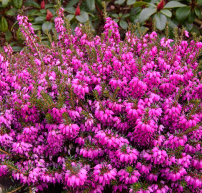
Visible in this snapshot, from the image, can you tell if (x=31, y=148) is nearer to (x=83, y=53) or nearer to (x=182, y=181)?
(x=83, y=53)

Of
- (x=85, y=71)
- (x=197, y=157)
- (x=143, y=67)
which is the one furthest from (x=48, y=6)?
(x=197, y=157)

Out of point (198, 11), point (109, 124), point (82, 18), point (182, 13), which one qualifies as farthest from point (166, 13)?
point (109, 124)

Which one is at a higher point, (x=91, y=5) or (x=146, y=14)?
(x=91, y=5)

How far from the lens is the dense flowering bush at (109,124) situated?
4.69ft

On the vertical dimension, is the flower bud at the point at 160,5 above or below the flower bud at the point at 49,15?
above

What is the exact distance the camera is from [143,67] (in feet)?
5.19

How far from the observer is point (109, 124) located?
1.62m

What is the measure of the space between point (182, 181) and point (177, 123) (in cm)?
41

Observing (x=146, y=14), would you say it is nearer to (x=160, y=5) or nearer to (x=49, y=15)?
(x=160, y=5)

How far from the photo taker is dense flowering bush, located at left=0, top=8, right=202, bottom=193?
143 cm

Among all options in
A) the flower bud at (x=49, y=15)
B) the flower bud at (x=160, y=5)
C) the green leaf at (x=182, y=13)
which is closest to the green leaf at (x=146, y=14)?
the flower bud at (x=160, y=5)

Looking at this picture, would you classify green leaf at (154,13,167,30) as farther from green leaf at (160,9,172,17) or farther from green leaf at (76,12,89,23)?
green leaf at (76,12,89,23)

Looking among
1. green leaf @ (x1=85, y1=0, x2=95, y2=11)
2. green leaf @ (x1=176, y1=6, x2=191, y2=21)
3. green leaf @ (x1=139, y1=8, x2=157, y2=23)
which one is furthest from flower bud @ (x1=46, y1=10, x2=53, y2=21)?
green leaf @ (x1=176, y1=6, x2=191, y2=21)

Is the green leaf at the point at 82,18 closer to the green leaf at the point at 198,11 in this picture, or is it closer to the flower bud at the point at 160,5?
the flower bud at the point at 160,5
